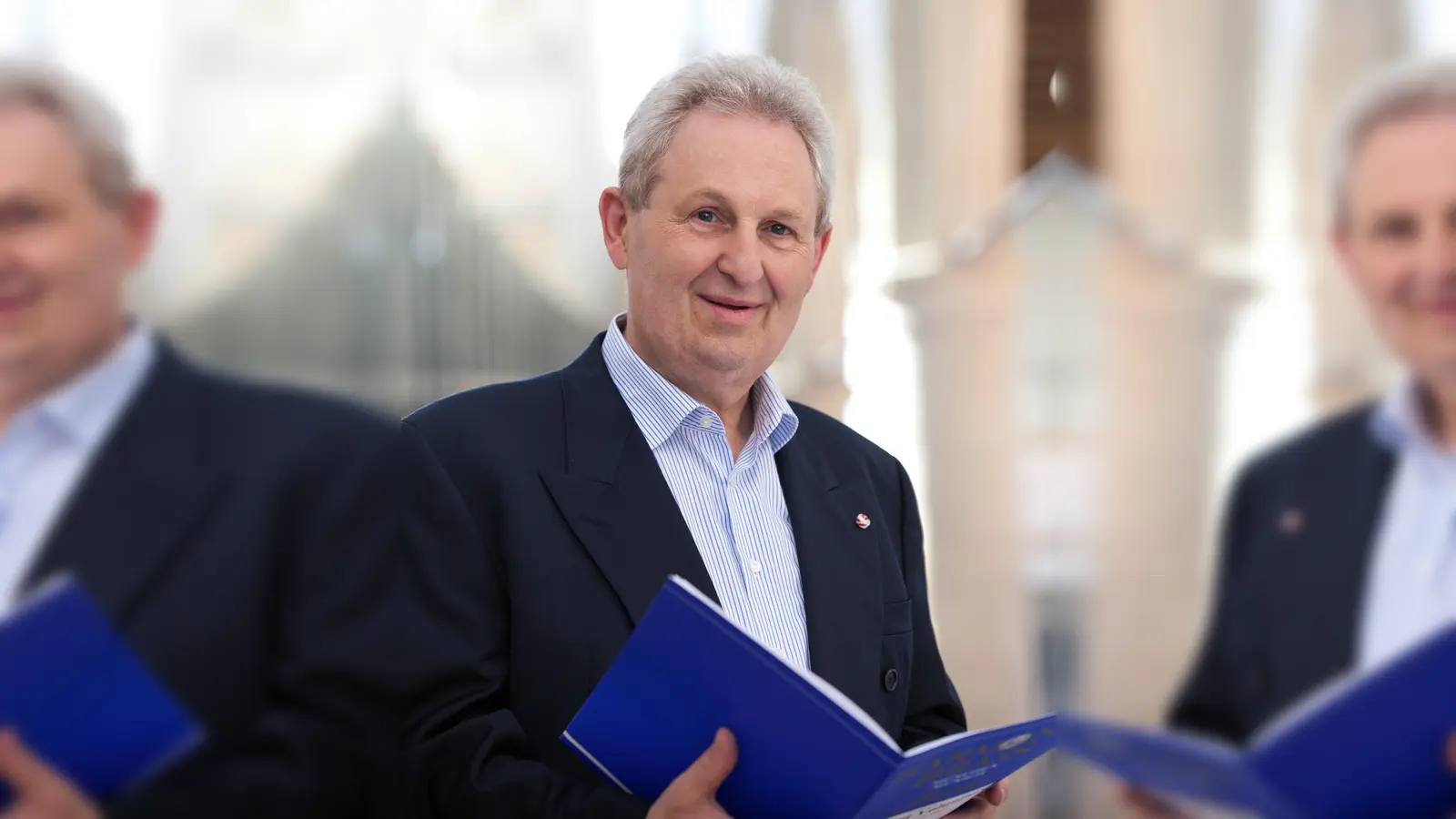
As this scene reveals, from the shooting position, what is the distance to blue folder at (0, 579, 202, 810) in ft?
3.66

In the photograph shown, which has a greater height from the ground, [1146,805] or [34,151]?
[34,151]

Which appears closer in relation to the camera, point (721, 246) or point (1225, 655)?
point (1225, 655)

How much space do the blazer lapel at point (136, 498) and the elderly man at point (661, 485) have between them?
0.93 feet

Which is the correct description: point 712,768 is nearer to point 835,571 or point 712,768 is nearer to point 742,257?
point 835,571

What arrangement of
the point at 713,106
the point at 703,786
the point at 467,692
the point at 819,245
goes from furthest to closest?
the point at 819,245 → the point at 713,106 → the point at 467,692 → the point at 703,786

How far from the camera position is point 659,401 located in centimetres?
166

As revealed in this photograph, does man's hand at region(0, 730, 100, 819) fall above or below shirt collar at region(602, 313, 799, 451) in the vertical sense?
below

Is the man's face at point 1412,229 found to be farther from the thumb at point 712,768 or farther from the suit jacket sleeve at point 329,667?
the suit jacket sleeve at point 329,667

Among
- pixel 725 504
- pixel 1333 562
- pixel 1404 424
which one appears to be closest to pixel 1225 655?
pixel 1333 562

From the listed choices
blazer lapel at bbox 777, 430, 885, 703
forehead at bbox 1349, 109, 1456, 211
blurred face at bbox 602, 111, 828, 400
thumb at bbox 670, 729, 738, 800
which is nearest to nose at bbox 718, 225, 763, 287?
blurred face at bbox 602, 111, 828, 400

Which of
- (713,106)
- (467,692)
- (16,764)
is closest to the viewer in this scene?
(16,764)

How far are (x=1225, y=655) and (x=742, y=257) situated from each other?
66 cm

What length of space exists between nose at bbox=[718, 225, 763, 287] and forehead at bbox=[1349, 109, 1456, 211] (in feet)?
2.05

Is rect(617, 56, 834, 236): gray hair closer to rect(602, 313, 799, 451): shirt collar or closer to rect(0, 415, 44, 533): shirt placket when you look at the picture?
rect(602, 313, 799, 451): shirt collar
